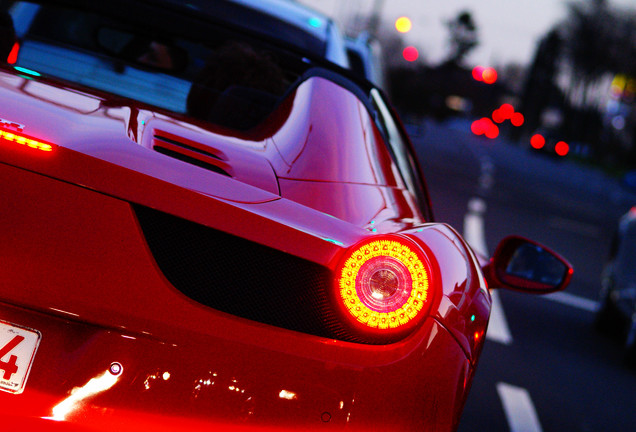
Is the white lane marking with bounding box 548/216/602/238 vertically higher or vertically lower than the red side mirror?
lower

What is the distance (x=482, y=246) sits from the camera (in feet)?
37.8

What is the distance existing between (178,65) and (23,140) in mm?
1986

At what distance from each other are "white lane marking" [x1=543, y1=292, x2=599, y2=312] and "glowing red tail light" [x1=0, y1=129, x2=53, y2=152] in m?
7.92

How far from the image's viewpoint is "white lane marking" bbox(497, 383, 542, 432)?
4.93 meters

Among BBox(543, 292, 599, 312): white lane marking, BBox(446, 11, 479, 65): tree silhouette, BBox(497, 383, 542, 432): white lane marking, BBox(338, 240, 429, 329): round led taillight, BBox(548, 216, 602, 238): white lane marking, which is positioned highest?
BBox(338, 240, 429, 329): round led taillight

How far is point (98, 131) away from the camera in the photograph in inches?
83.7

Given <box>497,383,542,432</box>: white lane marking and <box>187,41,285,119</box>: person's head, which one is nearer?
<box>187,41,285,119</box>: person's head

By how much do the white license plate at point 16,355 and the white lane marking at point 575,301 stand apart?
7.96m

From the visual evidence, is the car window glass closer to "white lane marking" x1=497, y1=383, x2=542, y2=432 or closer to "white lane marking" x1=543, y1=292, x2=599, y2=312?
"white lane marking" x1=497, y1=383, x2=542, y2=432

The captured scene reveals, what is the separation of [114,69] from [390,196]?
152 cm

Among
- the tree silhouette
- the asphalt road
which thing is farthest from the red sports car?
the tree silhouette

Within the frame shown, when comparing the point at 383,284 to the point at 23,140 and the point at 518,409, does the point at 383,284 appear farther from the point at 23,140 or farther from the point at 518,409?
the point at 518,409

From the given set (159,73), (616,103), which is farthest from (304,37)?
(616,103)

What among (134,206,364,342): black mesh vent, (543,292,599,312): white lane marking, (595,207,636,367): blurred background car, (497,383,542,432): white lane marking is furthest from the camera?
(543,292,599,312): white lane marking
